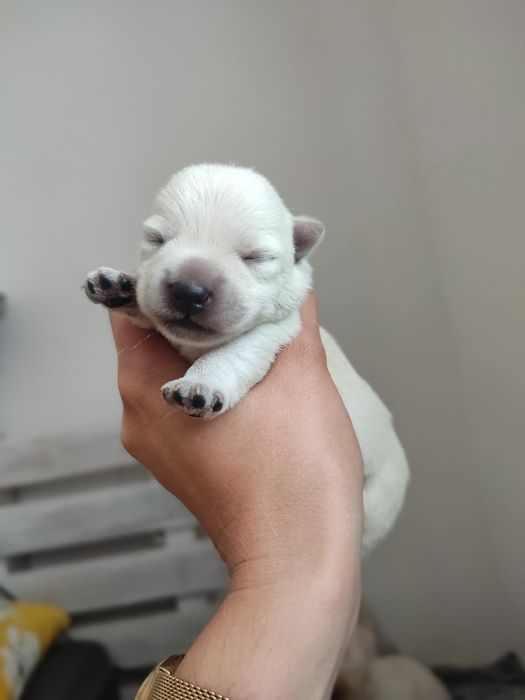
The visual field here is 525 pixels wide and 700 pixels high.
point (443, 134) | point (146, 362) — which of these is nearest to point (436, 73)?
point (443, 134)

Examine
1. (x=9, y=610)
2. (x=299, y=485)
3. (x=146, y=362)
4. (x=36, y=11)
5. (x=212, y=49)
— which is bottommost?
(x=9, y=610)

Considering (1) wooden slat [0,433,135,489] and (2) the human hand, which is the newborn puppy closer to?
(2) the human hand

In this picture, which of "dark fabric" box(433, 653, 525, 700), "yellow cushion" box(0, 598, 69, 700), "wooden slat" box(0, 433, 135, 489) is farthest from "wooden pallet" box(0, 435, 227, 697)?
"dark fabric" box(433, 653, 525, 700)

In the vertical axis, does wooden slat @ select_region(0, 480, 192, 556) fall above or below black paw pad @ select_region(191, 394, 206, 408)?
below

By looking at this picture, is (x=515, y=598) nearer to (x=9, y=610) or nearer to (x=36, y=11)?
(x=9, y=610)

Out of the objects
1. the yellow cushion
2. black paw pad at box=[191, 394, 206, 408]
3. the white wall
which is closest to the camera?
black paw pad at box=[191, 394, 206, 408]

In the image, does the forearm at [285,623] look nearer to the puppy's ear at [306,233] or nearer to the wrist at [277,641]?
the wrist at [277,641]

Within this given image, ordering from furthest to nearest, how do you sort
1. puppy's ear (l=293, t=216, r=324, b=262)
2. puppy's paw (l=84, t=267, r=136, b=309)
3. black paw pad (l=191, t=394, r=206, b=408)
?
puppy's ear (l=293, t=216, r=324, b=262), puppy's paw (l=84, t=267, r=136, b=309), black paw pad (l=191, t=394, r=206, b=408)
